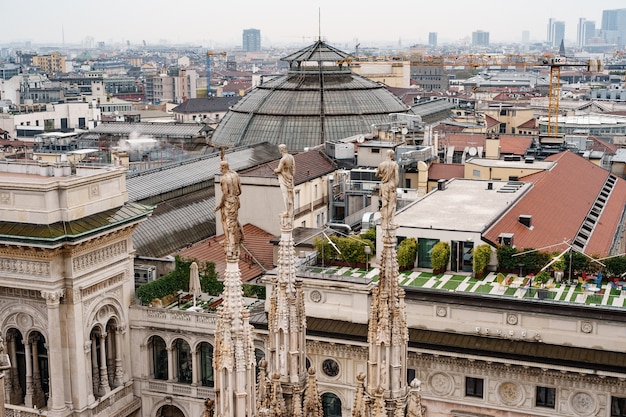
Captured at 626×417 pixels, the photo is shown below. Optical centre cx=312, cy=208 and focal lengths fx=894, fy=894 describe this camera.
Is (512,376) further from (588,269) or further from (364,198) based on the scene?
(364,198)

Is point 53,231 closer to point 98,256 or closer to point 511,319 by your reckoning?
point 98,256

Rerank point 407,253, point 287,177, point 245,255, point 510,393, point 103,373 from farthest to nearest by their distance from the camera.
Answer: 1. point 245,255
2. point 103,373
3. point 407,253
4. point 510,393
5. point 287,177

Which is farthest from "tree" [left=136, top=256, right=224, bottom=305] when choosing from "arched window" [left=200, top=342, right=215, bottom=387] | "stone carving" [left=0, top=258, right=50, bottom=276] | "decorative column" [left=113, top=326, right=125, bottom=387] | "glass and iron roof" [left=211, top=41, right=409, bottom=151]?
"glass and iron roof" [left=211, top=41, right=409, bottom=151]

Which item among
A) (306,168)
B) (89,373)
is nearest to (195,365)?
(89,373)

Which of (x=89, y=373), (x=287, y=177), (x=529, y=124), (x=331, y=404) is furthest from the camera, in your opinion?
(x=529, y=124)

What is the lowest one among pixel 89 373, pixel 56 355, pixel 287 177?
pixel 89 373

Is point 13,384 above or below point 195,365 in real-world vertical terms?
below

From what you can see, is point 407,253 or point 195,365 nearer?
point 407,253
